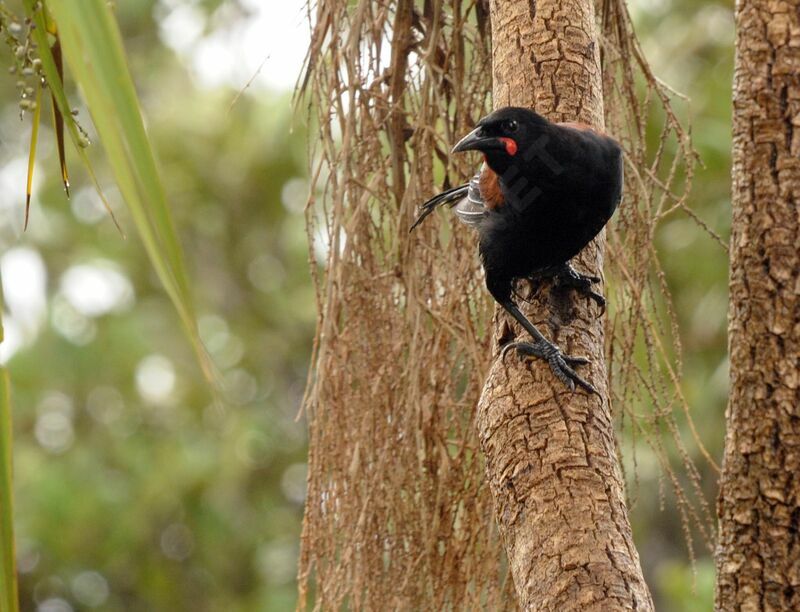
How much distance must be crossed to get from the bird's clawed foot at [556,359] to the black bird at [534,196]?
0.82ft

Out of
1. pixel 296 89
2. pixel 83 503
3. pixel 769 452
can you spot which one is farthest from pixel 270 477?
pixel 769 452

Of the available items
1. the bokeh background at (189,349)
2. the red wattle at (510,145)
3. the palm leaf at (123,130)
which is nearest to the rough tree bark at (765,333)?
the red wattle at (510,145)

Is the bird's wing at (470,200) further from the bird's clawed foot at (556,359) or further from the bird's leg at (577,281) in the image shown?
the bird's clawed foot at (556,359)

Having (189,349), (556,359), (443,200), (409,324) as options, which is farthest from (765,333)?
(189,349)

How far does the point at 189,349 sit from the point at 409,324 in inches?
282

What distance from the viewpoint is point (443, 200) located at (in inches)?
94.3

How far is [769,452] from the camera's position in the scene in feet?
5.98

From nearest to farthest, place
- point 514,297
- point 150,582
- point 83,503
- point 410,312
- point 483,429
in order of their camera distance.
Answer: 1. point 483,429
2. point 410,312
3. point 514,297
4. point 83,503
5. point 150,582

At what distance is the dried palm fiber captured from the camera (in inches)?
79.9

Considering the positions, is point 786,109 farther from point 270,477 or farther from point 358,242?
point 270,477

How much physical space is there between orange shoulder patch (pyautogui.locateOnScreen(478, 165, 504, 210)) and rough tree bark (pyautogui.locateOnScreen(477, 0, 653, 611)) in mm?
314

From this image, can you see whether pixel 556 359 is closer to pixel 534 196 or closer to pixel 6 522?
pixel 534 196

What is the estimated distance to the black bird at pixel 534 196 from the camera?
2264 mm

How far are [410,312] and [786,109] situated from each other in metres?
0.84
